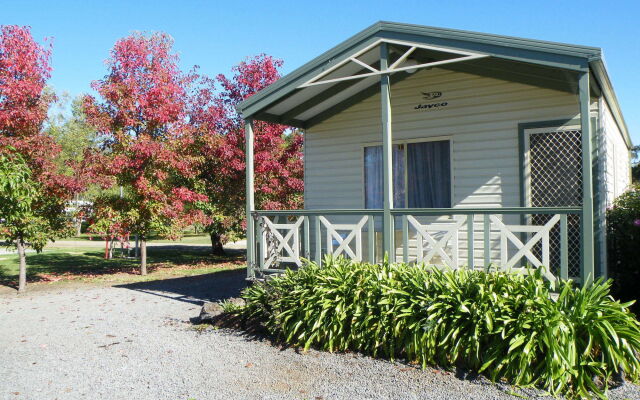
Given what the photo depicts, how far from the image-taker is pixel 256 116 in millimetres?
8758

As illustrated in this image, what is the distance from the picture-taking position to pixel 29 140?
433 inches

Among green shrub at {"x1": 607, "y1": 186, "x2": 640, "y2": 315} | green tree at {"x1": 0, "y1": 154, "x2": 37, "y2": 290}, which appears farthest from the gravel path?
green shrub at {"x1": 607, "y1": 186, "x2": 640, "y2": 315}

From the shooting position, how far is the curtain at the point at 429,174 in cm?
869

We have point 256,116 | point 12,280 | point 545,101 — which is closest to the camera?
point 545,101

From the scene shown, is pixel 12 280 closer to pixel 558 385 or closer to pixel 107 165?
pixel 107 165

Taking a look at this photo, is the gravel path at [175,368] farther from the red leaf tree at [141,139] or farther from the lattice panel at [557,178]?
the red leaf tree at [141,139]

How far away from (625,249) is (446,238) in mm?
3150

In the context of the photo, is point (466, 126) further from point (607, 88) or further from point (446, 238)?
point (446, 238)

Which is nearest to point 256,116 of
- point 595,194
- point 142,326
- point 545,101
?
point 142,326

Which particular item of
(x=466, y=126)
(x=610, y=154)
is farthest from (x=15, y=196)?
(x=610, y=154)

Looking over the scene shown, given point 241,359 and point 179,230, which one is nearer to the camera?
point 241,359

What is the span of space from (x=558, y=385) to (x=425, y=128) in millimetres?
5147

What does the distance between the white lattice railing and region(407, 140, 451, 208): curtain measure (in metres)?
0.33

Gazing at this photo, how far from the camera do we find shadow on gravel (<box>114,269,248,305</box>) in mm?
9961
